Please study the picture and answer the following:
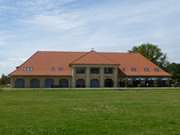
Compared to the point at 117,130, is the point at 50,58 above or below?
above

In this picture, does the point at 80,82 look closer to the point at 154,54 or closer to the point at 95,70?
the point at 95,70

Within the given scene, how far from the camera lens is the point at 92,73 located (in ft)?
289

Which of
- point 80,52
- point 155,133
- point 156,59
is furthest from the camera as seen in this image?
point 156,59

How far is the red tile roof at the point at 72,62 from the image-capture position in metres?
87.8

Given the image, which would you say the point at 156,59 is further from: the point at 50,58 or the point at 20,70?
the point at 20,70

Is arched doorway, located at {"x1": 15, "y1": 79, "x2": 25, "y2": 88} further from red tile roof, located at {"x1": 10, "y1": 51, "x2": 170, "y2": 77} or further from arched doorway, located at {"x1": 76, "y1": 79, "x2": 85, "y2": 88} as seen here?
arched doorway, located at {"x1": 76, "y1": 79, "x2": 85, "y2": 88}

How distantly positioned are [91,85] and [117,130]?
75.3 meters

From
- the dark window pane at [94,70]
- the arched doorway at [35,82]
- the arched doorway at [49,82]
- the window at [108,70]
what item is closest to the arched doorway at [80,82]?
the dark window pane at [94,70]

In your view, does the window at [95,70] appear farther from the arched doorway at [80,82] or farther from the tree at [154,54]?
the tree at [154,54]

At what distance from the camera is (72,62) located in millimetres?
88875

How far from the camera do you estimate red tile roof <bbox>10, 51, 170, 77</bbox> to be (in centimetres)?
8775

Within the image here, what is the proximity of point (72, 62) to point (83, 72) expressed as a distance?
3.31 meters

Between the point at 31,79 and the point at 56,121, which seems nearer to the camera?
the point at 56,121

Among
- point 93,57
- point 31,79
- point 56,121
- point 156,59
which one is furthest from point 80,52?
point 56,121
